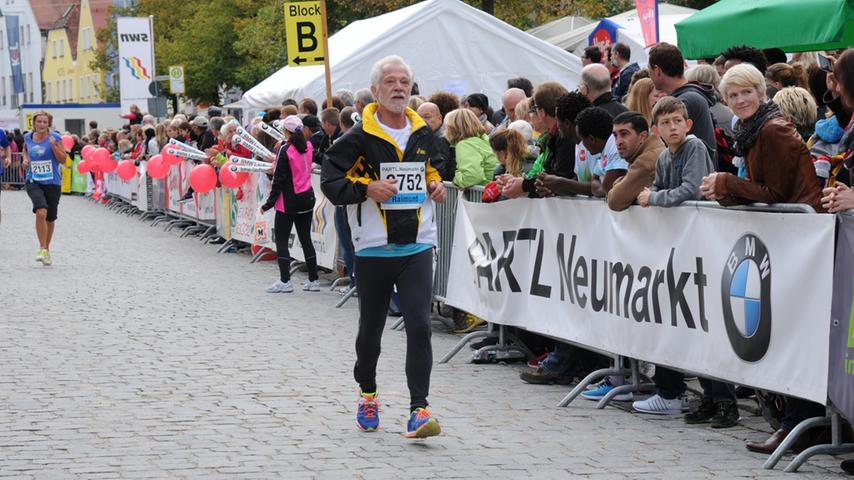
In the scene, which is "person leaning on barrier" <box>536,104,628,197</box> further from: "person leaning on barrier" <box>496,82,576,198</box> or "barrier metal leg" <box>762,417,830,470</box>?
"barrier metal leg" <box>762,417,830,470</box>

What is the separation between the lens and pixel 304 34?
63.6 ft

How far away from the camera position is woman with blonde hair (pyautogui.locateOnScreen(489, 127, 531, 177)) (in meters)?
10.8

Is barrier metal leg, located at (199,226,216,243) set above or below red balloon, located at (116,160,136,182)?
below

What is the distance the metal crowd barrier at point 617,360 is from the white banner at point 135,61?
108 feet

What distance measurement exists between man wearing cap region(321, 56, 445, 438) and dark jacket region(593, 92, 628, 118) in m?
2.36

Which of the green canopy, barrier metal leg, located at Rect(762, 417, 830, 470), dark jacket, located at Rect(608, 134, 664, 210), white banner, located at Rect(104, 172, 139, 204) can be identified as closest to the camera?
barrier metal leg, located at Rect(762, 417, 830, 470)

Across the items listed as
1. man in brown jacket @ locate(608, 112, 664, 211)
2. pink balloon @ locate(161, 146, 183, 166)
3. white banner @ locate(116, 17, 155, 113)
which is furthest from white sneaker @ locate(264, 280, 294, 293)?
white banner @ locate(116, 17, 155, 113)

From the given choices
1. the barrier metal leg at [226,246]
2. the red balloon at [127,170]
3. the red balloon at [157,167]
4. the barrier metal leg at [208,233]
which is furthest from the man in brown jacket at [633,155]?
the red balloon at [127,170]

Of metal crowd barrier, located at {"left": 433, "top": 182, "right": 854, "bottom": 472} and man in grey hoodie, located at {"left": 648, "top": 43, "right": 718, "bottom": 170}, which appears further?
man in grey hoodie, located at {"left": 648, "top": 43, "right": 718, "bottom": 170}

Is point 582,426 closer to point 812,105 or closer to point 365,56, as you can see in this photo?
point 812,105

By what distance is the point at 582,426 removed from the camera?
26.8ft

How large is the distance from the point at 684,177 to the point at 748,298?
1.04 meters

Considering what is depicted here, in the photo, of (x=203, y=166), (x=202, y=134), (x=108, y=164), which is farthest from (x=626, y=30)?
(x=108, y=164)

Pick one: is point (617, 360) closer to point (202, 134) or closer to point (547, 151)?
point (547, 151)
